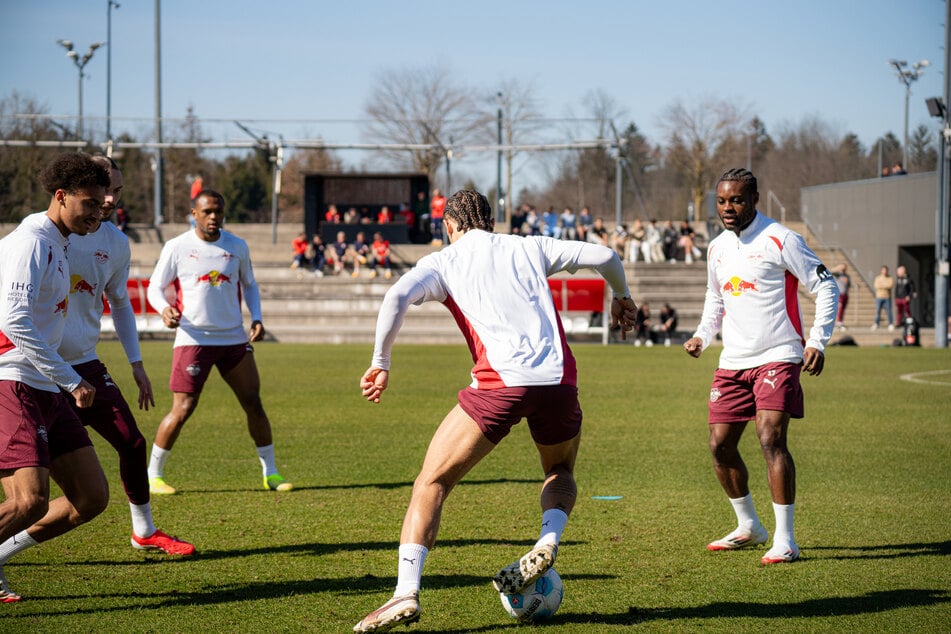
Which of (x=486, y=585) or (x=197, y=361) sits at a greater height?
(x=197, y=361)

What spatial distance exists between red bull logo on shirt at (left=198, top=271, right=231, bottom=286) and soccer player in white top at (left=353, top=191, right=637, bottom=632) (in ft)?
14.0

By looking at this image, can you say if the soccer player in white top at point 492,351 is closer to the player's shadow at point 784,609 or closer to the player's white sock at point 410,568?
the player's white sock at point 410,568

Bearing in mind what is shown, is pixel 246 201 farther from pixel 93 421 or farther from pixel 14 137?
pixel 93 421

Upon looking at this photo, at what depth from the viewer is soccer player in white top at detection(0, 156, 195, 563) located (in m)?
6.27

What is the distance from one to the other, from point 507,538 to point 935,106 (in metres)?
29.8

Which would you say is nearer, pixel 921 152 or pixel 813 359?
pixel 813 359

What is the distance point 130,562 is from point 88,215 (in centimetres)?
238

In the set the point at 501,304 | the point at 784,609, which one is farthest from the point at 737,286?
the point at 501,304

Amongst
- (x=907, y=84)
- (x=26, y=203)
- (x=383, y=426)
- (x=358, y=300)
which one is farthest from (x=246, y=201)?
(x=383, y=426)

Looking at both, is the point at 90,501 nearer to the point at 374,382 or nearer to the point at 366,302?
the point at 374,382

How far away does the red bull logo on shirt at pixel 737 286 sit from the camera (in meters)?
6.75

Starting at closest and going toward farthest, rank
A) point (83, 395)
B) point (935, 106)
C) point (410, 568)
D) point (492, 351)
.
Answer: point (410, 568)
point (83, 395)
point (492, 351)
point (935, 106)

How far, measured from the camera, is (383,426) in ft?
43.2

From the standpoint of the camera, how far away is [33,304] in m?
4.88
